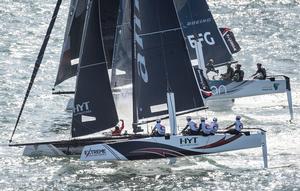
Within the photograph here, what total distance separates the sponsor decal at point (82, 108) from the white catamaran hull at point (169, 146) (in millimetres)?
1936

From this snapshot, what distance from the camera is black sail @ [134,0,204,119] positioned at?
39562 mm

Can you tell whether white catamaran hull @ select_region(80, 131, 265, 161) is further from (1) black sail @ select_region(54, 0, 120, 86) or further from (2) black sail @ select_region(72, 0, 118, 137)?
(1) black sail @ select_region(54, 0, 120, 86)

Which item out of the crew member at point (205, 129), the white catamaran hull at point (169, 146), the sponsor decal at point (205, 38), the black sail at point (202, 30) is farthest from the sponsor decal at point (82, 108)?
the sponsor decal at point (205, 38)

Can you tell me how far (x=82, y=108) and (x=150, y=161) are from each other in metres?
3.95

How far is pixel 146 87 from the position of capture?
39.8 m

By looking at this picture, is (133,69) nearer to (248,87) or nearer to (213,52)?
(248,87)

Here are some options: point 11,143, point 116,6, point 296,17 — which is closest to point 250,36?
point 296,17

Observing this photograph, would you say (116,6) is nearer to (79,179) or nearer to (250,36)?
(79,179)

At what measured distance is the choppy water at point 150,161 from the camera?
37250mm

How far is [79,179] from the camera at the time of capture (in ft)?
123

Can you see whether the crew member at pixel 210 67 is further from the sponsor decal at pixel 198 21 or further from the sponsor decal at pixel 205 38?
the sponsor decal at pixel 198 21

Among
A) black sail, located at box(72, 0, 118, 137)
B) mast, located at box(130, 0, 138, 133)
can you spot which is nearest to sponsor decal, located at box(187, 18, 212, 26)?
mast, located at box(130, 0, 138, 133)

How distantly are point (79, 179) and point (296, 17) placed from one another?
165 feet

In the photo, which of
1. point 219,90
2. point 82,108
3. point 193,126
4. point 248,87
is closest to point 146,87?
point 193,126
